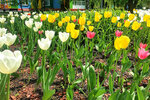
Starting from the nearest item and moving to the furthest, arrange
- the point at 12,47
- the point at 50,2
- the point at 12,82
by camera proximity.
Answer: the point at 12,82 → the point at 12,47 → the point at 50,2

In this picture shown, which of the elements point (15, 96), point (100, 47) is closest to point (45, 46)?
point (15, 96)

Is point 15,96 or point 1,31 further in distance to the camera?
point 1,31

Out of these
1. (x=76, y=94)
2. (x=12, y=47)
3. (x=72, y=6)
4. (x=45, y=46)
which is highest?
(x=72, y=6)

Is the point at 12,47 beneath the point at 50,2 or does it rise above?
beneath

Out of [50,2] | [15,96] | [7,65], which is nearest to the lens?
[7,65]

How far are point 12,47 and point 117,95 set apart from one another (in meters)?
2.81

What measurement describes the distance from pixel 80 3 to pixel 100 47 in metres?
19.1

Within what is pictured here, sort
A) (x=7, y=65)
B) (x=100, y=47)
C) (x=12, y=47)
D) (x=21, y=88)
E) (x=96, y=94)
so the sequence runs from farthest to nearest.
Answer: (x=12, y=47)
(x=100, y=47)
(x=21, y=88)
(x=96, y=94)
(x=7, y=65)

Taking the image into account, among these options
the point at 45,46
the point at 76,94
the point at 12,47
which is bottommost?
the point at 76,94

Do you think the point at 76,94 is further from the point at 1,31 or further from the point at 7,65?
the point at 1,31

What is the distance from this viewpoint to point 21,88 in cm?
170

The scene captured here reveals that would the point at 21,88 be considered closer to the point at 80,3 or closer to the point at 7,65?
the point at 7,65

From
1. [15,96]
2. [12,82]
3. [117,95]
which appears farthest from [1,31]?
[117,95]

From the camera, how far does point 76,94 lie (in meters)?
1.59
